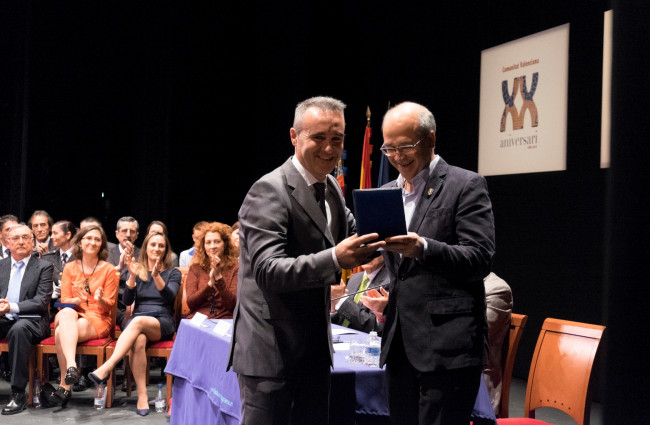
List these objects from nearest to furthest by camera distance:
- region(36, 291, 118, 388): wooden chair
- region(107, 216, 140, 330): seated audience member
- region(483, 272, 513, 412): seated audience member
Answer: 1. region(483, 272, 513, 412): seated audience member
2. region(36, 291, 118, 388): wooden chair
3. region(107, 216, 140, 330): seated audience member

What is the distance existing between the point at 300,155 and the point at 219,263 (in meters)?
3.44

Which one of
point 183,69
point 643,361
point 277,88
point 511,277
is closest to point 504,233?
point 511,277

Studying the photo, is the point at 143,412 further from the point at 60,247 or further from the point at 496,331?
the point at 496,331

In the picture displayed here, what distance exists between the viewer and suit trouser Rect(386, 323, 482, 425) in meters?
1.67

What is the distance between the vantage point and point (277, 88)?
345 inches

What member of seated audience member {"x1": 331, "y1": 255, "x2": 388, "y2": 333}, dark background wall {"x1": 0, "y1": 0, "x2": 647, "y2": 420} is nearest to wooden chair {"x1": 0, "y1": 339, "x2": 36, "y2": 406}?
seated audience member {"x1": 331, "y1": 255, "x2": 388, "y2": 333}

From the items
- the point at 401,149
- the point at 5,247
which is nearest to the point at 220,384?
the point at 401,149

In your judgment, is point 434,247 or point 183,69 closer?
point 434,247

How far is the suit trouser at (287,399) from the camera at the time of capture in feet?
5.46

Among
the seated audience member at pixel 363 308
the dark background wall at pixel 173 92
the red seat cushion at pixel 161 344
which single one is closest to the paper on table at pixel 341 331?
the seated audience member at pixel 363 308

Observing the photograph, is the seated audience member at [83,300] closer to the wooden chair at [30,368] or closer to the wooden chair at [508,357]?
the wooden chair at [30,368]

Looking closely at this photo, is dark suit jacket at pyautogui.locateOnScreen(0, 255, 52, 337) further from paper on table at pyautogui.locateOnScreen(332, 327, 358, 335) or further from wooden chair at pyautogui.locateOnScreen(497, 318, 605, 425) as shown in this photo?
wooden chair at pyautogui.locateOnScreen(497, 318, 605, 425)

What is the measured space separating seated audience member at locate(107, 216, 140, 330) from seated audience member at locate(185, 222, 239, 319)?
0.61 meters

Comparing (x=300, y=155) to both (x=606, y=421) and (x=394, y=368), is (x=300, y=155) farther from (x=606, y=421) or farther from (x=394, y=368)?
(x=606, y=421)
